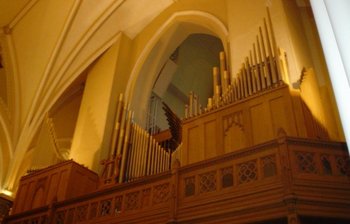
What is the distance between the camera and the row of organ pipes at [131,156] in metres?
8.96

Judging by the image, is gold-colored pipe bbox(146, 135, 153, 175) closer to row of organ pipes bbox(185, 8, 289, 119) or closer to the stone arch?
the stone arch

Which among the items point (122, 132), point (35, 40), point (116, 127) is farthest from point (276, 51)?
point (35, 40)

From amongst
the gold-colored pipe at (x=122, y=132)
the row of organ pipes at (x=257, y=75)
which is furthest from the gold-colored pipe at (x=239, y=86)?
the gold-colored pipe at (x=122, y=132)

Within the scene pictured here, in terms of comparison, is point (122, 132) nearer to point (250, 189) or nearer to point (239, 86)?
point (239, 86)

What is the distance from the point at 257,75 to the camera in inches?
269

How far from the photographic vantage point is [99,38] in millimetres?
12250

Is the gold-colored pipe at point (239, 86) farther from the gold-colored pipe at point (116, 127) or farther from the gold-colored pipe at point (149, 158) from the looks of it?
the gold-colored pipe at point (116, 127)

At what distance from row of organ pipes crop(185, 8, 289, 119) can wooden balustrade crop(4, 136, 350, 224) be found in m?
1.59

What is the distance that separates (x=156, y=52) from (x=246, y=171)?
7547mm

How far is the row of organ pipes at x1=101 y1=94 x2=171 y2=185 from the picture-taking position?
29.4 ft

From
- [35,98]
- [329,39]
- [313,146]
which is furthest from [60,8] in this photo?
[329,39]

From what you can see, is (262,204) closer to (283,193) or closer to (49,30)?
(283,193)

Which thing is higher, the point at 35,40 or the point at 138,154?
the point at 35,40

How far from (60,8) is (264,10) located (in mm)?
6231
